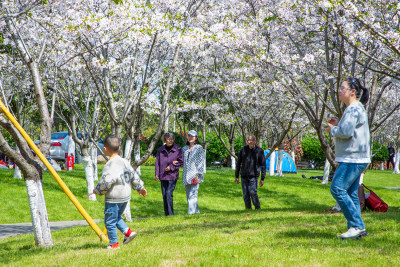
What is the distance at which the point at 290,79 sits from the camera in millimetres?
10109

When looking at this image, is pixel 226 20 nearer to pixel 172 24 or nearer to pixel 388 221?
pixel 172 24

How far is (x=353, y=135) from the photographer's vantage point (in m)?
4.86

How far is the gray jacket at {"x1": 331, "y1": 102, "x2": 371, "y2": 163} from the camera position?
15.8 ft

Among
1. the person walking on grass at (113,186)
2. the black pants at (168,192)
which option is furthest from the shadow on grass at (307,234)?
the black pants at (168,192)

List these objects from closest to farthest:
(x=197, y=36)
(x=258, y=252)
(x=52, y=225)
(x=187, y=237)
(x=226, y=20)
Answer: (x=258, y=252) → (x=187, y=237) → (x=197, y=36) → (x=52, y=225) → (x=226, y=20)

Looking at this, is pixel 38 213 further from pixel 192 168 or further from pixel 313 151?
pixel 313 151

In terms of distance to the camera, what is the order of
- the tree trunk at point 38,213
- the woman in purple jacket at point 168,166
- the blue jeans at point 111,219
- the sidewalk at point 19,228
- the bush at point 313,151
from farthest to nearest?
the bush at point 313,151 < the woman in purple jacket at point 168,166 < the sidewalk at point 19,228 < the tree trunk at point 38,213 < the blue jeans at point 111,219

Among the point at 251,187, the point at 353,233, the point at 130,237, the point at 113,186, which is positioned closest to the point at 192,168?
the point at 251,187

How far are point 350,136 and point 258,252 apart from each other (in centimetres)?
165

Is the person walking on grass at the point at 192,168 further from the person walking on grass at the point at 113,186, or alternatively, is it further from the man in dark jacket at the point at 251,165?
the person walking on grass at the point at 113,186

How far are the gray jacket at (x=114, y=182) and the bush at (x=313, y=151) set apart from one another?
1548 inches

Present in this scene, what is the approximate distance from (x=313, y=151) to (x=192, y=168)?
36.8 metres

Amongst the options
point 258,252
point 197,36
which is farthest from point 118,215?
point 197,36

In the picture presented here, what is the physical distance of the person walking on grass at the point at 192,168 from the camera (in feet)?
30.5
